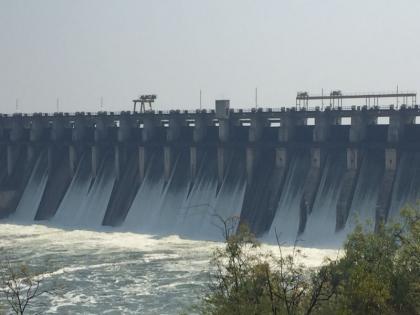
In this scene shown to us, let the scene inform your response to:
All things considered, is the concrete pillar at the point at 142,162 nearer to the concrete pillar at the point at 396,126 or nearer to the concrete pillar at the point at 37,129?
the concrete pillar at the point at 37,129

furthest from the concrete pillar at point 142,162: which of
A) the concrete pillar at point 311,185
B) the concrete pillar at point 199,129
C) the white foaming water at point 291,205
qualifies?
the concrete pillar at point 311,185

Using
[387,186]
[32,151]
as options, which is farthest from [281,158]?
[32,151]

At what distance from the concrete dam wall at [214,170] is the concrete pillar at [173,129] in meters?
0.08

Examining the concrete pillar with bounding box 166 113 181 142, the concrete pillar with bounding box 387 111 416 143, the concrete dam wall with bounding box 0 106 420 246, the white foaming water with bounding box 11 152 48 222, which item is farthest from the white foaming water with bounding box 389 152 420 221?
the white foaming water with bounding box 11 152 48 222

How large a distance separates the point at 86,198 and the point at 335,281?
123 feet

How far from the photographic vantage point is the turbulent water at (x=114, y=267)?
3200 cm

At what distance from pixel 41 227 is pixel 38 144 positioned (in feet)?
36.5

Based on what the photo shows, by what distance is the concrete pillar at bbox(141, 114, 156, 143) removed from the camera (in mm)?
57031

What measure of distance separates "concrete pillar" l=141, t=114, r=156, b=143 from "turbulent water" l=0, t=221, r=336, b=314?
362 inches

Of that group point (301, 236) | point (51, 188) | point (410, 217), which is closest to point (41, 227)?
point (51, 188)

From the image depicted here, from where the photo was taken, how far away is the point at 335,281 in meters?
21.9

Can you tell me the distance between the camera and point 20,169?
209 feet

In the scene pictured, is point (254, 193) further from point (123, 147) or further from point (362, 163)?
point (123, 147)

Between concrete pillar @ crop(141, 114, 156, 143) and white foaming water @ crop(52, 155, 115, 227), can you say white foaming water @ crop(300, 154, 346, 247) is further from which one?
white foaming water @ crop(52, 155, 115, 227)
